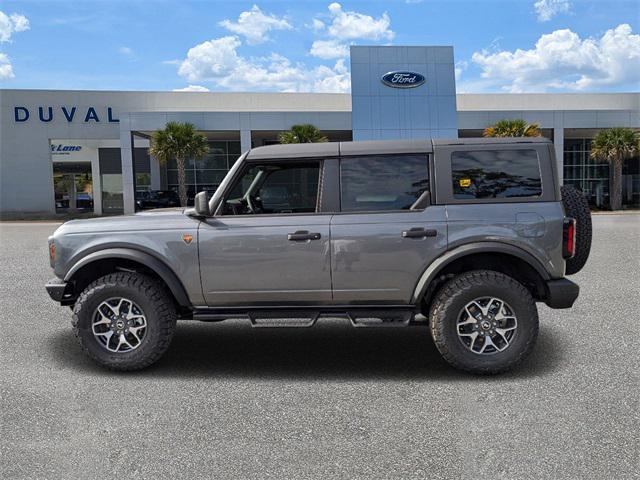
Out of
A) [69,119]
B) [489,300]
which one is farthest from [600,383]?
[69,119]

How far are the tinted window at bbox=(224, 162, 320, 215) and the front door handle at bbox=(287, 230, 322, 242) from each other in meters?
0.29

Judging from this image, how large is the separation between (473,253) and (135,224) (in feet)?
9.69

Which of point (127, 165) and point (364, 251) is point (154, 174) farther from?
point (364, 251)

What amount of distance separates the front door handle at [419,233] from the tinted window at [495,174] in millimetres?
393

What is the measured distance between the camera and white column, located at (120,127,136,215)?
31641 mm

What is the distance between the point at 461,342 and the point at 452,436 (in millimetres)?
1162

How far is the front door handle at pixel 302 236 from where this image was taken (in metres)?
4.56

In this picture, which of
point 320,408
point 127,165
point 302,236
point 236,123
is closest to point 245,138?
point 236,123

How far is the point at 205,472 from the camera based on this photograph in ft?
9.92

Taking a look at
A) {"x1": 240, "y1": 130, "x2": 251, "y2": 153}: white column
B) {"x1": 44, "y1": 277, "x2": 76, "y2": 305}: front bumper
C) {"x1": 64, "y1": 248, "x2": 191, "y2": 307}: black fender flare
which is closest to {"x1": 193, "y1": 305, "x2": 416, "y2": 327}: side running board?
{"x1": 64, "y1": 248, "x2": 191, "y2": 307}: black fender flare

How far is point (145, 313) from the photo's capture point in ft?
15.3

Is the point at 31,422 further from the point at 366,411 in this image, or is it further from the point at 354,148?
the point at 354,148

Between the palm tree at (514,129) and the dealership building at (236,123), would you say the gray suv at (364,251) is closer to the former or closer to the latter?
the dealership building at (236,123)

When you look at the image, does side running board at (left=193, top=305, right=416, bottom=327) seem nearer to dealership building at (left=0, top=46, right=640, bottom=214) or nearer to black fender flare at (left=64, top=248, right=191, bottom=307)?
black fender flare at (left=64, top=248, right=191, bottom=307)
